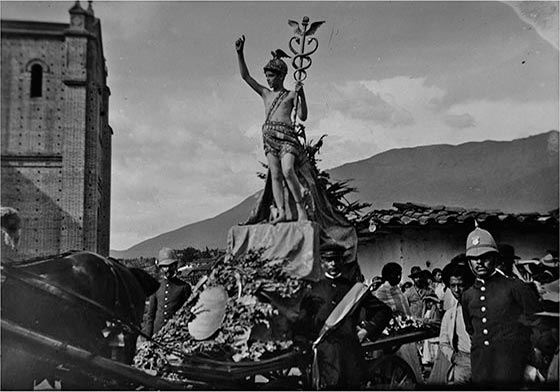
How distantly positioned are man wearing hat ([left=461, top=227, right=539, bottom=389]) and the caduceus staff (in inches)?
77.4

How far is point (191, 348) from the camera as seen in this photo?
4.86m

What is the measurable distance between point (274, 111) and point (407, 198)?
577 centimetres

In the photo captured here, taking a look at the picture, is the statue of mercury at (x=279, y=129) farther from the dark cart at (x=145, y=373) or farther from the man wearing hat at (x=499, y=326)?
the man wearing hat at (x=499, y=326)

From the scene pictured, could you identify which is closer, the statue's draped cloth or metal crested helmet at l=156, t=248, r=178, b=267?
the statue's draped cloth

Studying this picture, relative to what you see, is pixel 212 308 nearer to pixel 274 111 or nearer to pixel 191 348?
pixel 191 348

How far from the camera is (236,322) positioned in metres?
4.80

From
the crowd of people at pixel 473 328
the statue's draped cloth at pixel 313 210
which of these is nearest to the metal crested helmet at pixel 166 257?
the statue's draped cloth at pixel 313 210

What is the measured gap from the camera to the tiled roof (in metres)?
9.18

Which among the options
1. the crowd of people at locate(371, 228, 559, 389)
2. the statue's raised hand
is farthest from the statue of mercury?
the crowd of people at locate(371, 228, 559, 389)

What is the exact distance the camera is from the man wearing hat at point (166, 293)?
6109mm

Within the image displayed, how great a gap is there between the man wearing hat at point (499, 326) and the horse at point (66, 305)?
7.72 feet

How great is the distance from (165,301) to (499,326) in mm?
2849

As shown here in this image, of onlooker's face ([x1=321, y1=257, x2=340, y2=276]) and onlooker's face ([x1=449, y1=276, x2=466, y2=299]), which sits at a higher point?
onlooker's face ([x1=321, y1=257, x2=340, y2=276])

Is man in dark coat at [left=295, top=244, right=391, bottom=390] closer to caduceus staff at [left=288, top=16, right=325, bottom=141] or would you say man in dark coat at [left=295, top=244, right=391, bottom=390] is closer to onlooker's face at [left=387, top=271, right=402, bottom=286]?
onlooker's face at [left=387, top=271, right=402, bottom=286]
